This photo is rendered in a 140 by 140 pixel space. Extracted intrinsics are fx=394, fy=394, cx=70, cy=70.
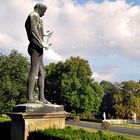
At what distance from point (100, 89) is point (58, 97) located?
8.31 metres

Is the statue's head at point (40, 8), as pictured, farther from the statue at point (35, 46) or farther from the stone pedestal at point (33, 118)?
the stone pedestal at point (33, 118)

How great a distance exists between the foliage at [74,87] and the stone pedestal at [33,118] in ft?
199

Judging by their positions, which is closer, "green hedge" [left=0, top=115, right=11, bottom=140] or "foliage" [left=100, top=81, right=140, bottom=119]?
"green hedge" [left=0, top=115, right=11, bottom=140]

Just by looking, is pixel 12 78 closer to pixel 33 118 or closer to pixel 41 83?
pixel 41 83

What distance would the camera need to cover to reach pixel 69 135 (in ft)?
26.5

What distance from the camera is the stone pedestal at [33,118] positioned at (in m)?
9.73

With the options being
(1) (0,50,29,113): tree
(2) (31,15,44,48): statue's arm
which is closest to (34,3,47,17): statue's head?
(2) (31,15,44,48): statue's arm

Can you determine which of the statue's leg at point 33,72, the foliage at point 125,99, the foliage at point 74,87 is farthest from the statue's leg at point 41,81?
the foliage at point 125,99

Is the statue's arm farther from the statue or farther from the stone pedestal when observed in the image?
the stone pedestal

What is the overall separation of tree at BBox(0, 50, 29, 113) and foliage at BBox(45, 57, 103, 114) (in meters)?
27.2

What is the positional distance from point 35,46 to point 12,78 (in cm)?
3483

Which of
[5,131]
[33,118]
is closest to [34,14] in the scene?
[33,118]

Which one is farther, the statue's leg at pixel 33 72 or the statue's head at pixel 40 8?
the statue's head at pixel 40 8

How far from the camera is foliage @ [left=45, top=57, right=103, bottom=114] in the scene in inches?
2822
